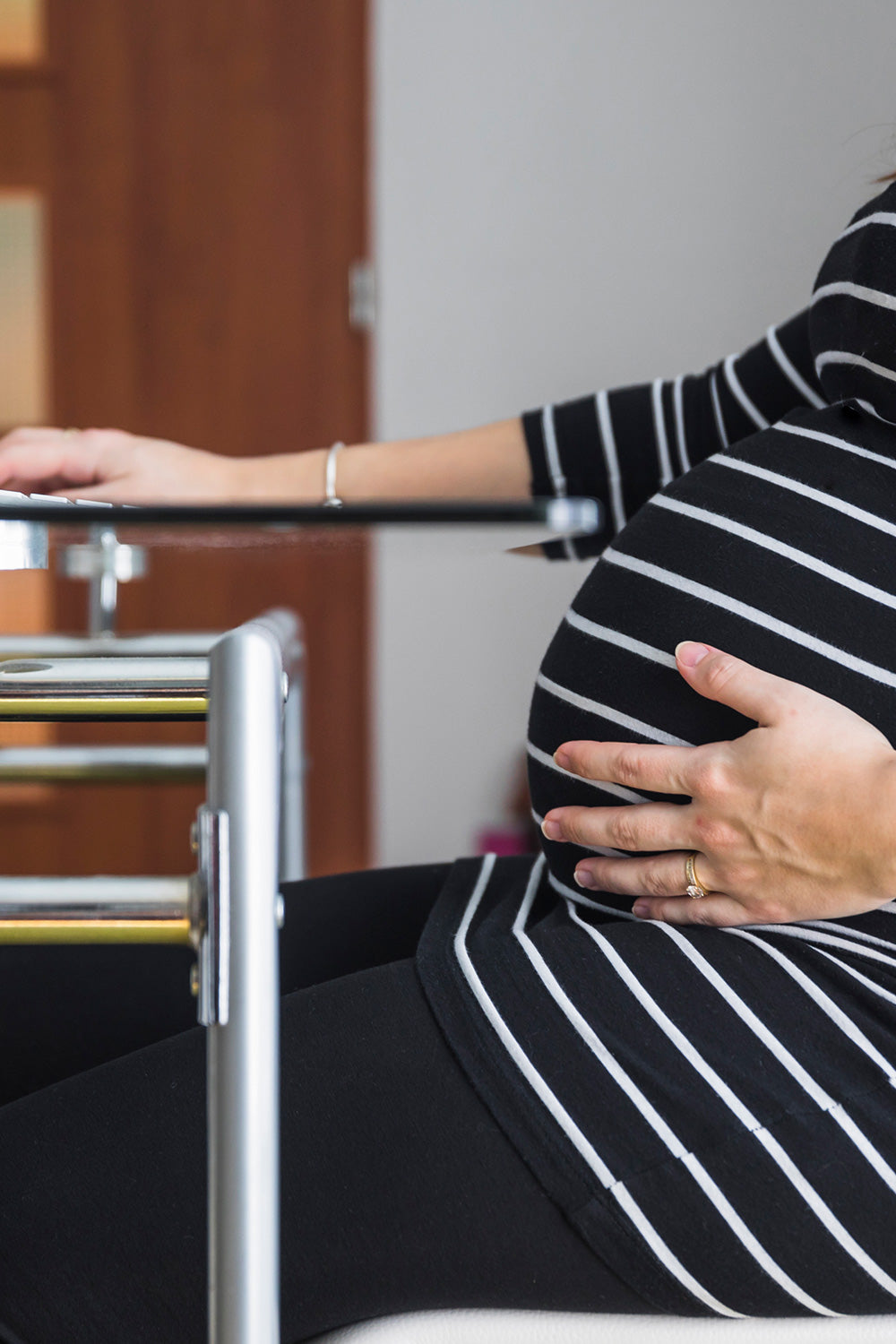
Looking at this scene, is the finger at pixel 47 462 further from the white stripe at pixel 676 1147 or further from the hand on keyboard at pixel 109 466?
the white stripe at pixel 676 1147

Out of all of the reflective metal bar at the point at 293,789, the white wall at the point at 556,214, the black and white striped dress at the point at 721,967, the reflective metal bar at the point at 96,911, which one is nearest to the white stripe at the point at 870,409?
the black and white striped dress at the point at 721,967

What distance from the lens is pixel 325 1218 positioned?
18.7 inches

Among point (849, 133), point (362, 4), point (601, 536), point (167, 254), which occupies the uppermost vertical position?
point (362, 4)

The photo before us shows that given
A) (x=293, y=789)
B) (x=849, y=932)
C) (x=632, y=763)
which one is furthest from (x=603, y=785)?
(x=293, y=789)

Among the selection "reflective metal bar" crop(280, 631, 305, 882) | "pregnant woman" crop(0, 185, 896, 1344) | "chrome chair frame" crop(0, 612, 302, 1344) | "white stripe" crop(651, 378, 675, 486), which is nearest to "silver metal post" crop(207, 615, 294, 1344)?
"chrome chair frame" crop(0, 612, 302, 1344)

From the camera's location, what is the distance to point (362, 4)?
7.50 ft

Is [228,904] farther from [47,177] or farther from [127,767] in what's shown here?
[47,177]

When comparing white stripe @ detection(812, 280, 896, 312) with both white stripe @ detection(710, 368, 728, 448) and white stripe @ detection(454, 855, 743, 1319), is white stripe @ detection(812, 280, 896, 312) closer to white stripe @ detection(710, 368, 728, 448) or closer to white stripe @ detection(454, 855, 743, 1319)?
white stripe @ detection(710, 368, 728, 448)

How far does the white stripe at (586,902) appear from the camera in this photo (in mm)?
592

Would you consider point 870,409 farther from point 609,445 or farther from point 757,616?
point 609,445

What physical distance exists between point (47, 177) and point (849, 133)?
1591 mm

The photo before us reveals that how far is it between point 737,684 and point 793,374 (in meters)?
0.38

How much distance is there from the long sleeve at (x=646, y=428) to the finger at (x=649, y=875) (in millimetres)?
345

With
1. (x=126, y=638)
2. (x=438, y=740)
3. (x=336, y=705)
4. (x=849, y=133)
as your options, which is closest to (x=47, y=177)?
(x=336, y=705)
